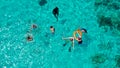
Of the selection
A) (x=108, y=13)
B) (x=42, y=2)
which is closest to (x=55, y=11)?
(x=42, y=2)

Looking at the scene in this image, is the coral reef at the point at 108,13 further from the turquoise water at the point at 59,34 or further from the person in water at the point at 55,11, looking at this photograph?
the person in water at the point at 55,11

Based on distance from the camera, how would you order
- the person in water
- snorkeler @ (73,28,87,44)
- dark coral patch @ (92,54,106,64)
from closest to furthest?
dark coral patch @ (92,54,106,64)
snorkeler @ (73,28,87,44)
the person in water

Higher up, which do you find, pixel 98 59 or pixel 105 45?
pixel 105 45

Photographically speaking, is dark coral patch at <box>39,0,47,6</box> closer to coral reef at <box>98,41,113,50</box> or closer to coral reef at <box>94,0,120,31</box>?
coral reef at <box>94,0,120,31</box>

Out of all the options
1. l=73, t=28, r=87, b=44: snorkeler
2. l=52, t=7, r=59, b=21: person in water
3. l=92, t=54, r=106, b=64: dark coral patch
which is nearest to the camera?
l=92, t=54, r=106, b=64: dark coral patch

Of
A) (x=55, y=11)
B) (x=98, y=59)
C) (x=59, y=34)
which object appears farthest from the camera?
(x=55, y=11)

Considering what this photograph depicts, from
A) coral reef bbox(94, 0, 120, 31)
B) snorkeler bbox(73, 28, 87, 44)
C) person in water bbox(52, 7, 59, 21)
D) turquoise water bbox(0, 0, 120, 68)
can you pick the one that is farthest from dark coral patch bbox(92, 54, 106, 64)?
person in water bbox(52, 7, 59, 21)

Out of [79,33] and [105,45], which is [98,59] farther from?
[79,33]

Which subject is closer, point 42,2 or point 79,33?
point 79,33

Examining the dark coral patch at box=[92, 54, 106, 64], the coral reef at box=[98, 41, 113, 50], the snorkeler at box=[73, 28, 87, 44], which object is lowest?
the dark coral patch at box=[92, 54, 106, 64]
